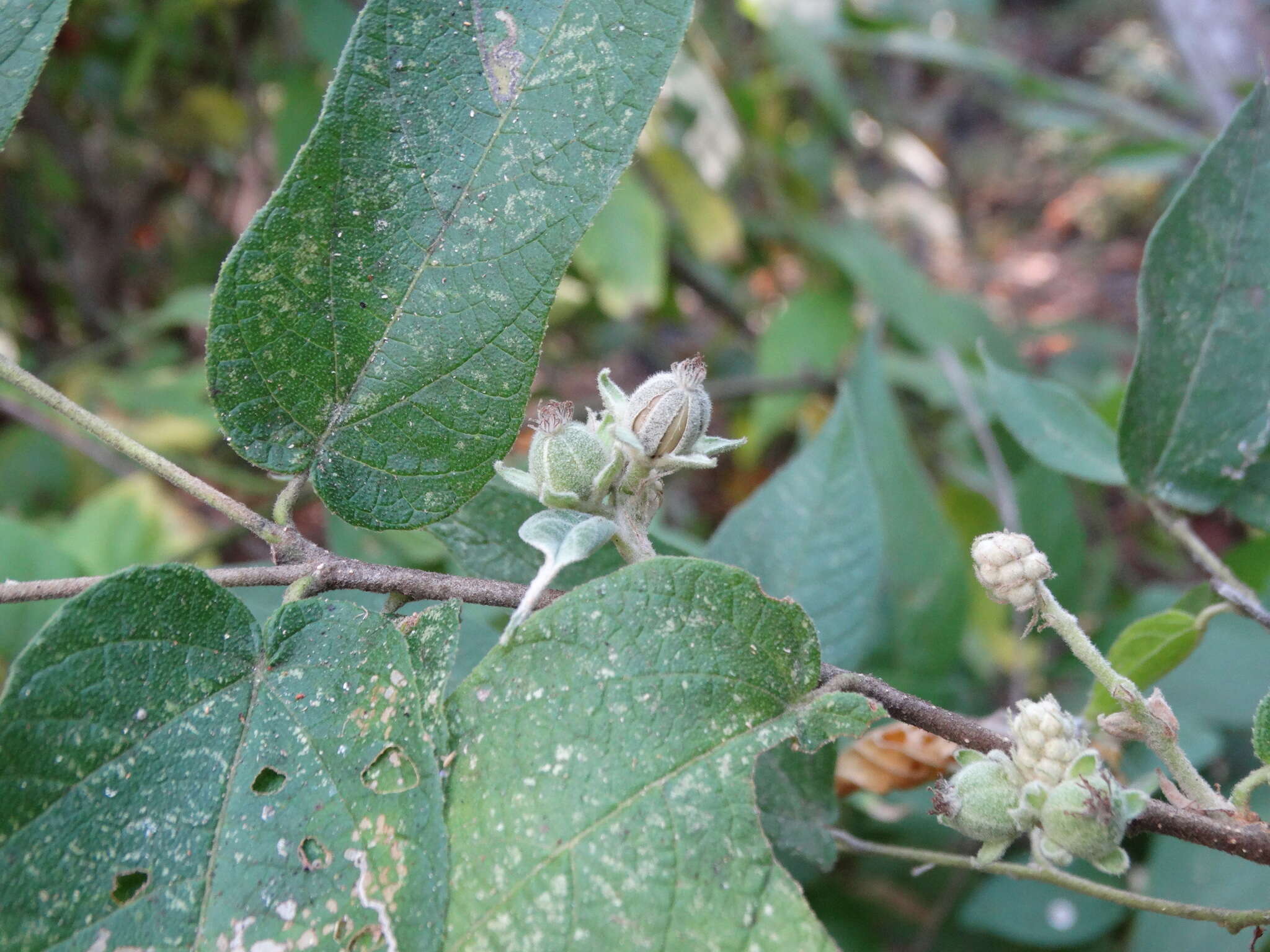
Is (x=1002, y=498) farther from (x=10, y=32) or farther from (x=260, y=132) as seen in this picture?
(x=260, y=132)

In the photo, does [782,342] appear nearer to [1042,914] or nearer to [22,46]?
[1042,914]

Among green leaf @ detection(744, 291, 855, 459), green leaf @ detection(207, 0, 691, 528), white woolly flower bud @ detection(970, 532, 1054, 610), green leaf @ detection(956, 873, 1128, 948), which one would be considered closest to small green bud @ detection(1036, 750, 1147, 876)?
white woolly flower bud @ detection(970, 532, 1054, 610)

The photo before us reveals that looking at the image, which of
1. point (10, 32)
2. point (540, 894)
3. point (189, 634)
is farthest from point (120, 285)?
point (540, 894)

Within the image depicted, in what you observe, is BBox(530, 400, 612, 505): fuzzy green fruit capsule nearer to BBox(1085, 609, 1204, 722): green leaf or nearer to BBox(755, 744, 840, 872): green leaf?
BBox(755, 744, 840, 872): green leaf

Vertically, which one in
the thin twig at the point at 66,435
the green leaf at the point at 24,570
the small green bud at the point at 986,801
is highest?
the small green bud at the point at 986,801

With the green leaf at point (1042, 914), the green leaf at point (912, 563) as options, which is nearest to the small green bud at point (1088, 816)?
the green leaf at point (912, 563)

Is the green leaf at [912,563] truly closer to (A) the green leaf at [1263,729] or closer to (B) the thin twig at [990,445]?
(B) the thin twig at [990,445]

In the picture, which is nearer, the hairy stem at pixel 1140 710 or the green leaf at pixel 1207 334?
the hairy stem at pixel 1140 710
